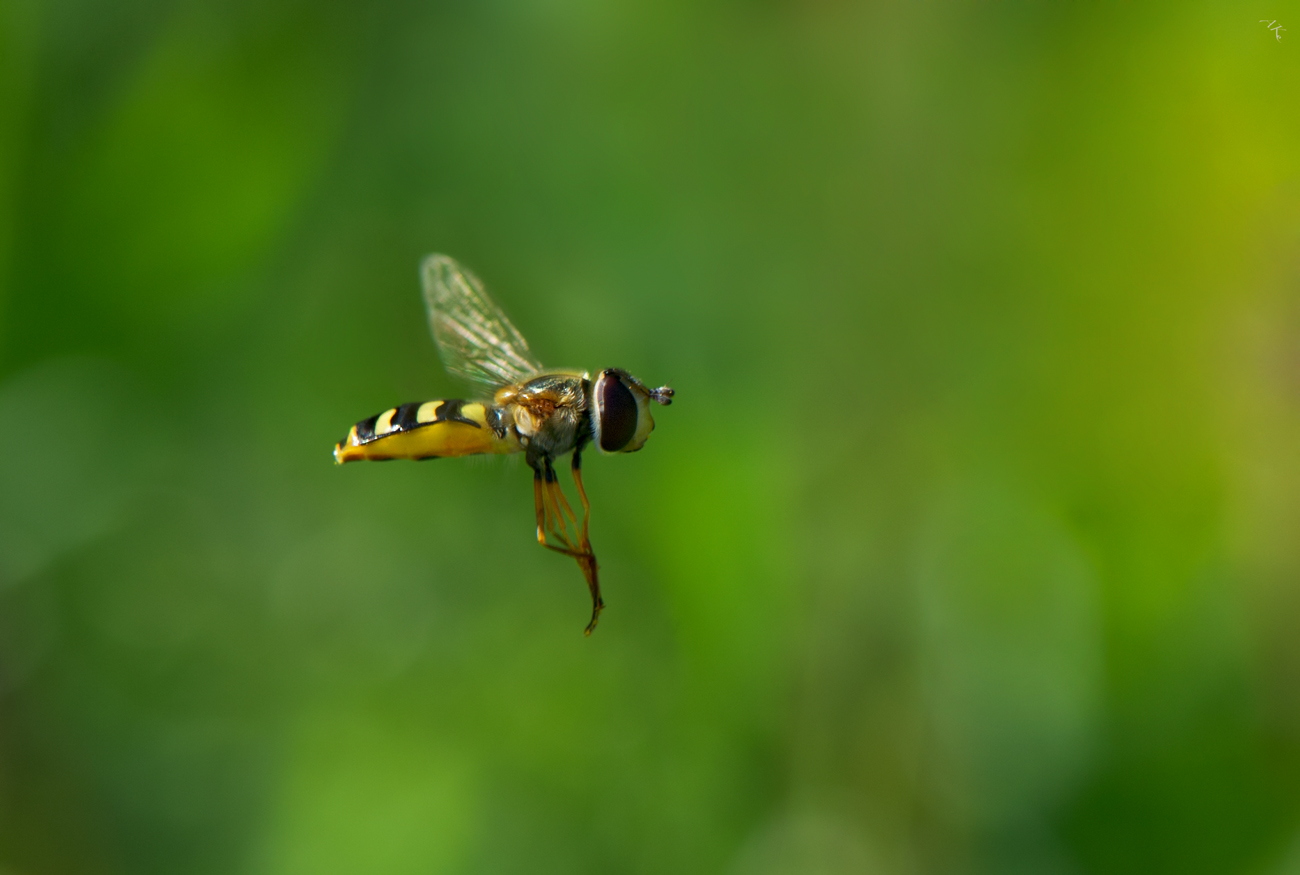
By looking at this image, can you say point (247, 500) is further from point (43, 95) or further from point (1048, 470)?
point (1048, 470)

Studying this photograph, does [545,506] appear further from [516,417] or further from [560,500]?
[516,417]

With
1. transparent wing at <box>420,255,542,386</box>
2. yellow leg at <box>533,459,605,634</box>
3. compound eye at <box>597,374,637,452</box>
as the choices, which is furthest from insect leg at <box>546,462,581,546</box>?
transparent wing at <box>420,255,542,386</box>

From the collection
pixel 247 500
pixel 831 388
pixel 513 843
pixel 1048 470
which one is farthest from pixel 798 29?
pixel 513 843

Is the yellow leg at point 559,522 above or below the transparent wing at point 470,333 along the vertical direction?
below

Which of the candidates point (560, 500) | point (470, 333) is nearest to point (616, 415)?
point (560, 500)

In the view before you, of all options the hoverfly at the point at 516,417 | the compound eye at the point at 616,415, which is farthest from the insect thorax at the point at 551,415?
the compound eye at the point at 616,415

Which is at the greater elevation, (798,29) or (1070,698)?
(798,29)

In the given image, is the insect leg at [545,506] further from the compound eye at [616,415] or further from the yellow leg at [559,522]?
the compound eye at [616,415]
